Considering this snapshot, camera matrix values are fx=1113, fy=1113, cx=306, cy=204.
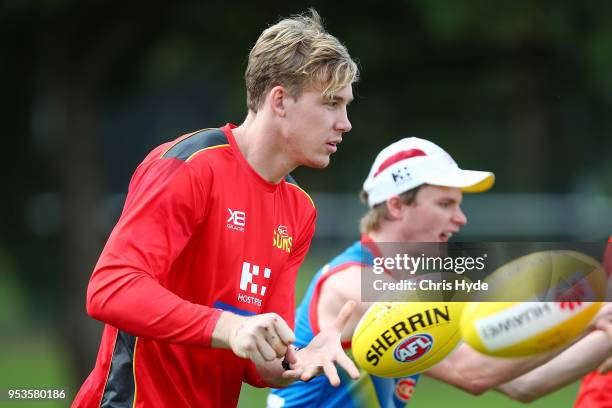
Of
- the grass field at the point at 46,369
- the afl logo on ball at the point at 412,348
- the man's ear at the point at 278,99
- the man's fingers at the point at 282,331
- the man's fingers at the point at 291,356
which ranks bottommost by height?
the grass field at the point at 46,369

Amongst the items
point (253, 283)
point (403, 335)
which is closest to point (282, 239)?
point (253, 283)

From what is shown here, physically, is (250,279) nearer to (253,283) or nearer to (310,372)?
(253,283)

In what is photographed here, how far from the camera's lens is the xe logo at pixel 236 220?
425 centimetres

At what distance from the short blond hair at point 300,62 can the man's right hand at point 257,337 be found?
102cm

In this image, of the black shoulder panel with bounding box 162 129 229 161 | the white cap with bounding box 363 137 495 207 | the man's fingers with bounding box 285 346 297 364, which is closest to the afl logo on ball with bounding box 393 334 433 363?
the man's fingers with bounding box 285 346 297 364

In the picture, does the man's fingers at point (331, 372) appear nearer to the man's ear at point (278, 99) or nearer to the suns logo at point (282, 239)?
the suns logo at point (282, 239)

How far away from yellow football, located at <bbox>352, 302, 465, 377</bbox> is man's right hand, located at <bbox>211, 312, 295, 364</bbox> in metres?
1.00

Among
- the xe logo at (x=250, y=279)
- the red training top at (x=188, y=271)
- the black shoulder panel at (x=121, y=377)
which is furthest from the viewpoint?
the xe logo at (x=250, y=279)

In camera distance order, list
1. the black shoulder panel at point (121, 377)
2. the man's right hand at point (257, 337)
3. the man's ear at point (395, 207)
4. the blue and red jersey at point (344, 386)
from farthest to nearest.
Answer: the man's ear at point (395, 207) < the blue and red jersey at point (344, 386) < the black shoulder panel at point (121, 377) < the man's right hand at point (257, 337)

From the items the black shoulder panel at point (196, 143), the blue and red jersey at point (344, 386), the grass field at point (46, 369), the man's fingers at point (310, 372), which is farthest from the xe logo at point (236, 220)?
the grass field at point (46, 369)

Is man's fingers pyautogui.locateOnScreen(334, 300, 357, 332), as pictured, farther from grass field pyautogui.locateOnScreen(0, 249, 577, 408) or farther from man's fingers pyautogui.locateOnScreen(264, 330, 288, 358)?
grass field pyautogui.locateOnScreen(0, 249, 577, 408)

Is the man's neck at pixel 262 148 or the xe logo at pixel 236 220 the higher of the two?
the man's neck at pixel 262 148

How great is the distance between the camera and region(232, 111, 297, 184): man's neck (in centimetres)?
439

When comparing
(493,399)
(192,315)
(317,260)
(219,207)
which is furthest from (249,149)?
(317,260)
